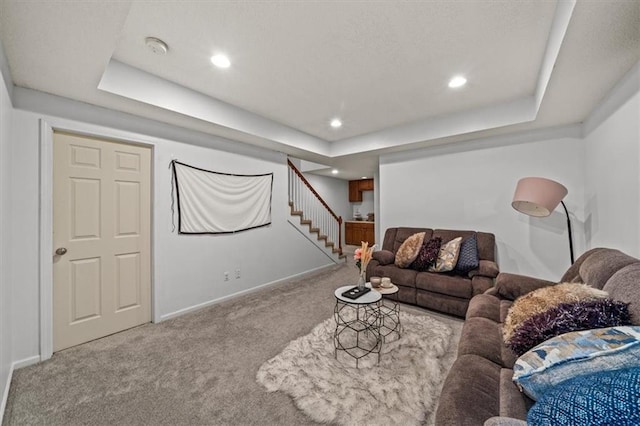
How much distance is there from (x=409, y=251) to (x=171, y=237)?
3006 mm

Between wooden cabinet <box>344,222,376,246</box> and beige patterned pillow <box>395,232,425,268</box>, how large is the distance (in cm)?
415

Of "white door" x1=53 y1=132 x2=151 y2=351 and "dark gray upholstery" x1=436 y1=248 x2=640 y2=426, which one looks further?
"white door" x1=53 y1=132 x2=151 y2=351

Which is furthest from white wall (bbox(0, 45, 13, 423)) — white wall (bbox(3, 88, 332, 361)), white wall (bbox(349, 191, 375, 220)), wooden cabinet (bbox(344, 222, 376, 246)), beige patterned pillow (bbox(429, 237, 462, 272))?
white wall (bbox(349, 191, 375, 220))

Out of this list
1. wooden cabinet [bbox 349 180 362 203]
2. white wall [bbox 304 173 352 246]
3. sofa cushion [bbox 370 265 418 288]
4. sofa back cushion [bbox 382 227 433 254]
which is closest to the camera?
sofa cushion [bbox 370 265 418 288]

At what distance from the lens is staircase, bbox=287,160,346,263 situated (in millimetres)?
4930

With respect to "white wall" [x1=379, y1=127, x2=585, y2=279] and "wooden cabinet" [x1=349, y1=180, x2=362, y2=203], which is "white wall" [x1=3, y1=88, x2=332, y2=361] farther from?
"wooden cabinet" [x1=349, y1=180, x2=362, y2=203]

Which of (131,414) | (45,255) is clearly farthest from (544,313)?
(45,255)

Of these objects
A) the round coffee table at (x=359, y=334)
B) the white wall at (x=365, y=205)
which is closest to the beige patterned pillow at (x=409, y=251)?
the round coffee table at (x=359, y=334)

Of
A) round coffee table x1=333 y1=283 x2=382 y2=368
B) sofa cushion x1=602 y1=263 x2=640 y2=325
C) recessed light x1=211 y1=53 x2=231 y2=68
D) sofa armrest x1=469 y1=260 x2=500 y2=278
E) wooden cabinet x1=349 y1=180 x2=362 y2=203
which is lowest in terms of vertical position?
round coffee table x1=333 y1=283 x2=382 y2=368

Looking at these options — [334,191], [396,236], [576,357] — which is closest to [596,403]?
[576,357]

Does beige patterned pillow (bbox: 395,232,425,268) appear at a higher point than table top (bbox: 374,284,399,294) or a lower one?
higher

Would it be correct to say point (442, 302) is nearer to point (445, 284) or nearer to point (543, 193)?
point (445, 284)

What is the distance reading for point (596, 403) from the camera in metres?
0.56

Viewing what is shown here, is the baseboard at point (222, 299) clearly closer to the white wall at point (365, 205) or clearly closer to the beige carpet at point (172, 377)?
the beige carpet at point (172, 377)
